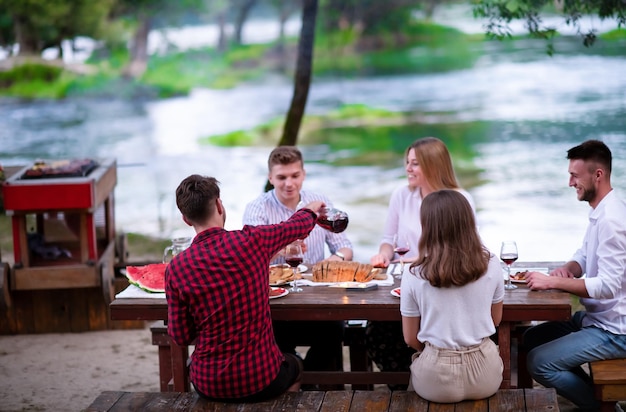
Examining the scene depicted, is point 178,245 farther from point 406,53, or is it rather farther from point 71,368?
point 406,53

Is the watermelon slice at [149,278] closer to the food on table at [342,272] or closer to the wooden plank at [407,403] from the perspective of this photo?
the food on table at [342,272]

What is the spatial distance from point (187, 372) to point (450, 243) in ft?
5.02

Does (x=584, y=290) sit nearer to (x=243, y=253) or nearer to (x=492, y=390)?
(x=492, y=390)

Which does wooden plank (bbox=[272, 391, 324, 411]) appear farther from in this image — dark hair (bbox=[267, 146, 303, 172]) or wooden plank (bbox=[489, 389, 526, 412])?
dark hair (bbox=[267, 146, 303, 172])

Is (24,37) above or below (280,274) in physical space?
above

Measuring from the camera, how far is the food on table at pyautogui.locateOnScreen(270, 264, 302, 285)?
4.01 metres

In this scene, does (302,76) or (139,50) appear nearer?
(302,76)

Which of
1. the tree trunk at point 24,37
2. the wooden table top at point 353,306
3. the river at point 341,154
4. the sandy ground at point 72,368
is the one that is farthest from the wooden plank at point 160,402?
the tree trunk at point 24,37

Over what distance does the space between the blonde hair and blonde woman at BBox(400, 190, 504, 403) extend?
131 cm

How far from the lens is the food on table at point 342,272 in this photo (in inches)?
159

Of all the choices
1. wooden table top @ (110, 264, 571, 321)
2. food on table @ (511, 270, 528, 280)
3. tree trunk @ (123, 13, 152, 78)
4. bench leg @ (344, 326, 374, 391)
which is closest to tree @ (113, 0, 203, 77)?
tree trunk @ (123, 13, 152, 78)

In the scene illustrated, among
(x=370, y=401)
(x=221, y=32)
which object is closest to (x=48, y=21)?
(x=221, y=32)

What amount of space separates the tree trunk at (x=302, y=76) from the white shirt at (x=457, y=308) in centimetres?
369

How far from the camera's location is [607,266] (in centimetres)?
380
